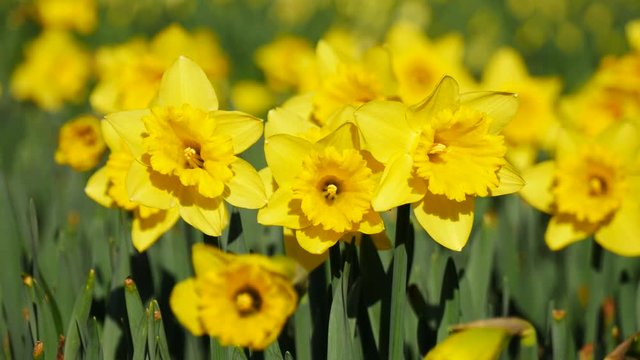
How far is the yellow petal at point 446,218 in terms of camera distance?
140 centimetres

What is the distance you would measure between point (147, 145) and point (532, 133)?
181 centimetres

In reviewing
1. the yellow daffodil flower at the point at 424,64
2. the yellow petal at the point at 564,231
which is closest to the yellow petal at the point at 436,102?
the yellow petal at the point at 564,231

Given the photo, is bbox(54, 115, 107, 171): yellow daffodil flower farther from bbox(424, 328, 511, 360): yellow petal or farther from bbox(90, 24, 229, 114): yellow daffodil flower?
bbox(424, 328, 511, 360): yellow petal

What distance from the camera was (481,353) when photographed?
1278 millimetres

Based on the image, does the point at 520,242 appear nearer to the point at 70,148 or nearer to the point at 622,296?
the point at 622,296

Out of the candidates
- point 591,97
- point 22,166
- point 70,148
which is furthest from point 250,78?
point 70,148

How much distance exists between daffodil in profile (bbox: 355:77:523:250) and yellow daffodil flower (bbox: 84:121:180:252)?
0.40 m

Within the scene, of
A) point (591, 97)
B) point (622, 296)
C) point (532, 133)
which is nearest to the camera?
point (622, 296)

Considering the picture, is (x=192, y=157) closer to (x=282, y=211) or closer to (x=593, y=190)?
(x=282, y=211)

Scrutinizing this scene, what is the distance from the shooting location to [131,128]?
1.46 meters

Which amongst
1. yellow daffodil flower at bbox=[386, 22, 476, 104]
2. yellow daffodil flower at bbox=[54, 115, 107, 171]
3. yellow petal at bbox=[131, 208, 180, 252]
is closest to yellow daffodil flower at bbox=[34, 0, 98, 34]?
yellow daffodil flower at bbox=[386, 22, 476, 104]

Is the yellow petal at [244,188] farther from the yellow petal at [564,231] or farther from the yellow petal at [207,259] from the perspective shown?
the yellow petal at [564,231]

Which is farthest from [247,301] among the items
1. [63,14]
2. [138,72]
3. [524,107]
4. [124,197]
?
[63,14]

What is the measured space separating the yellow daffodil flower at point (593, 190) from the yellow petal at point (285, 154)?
64 cm
